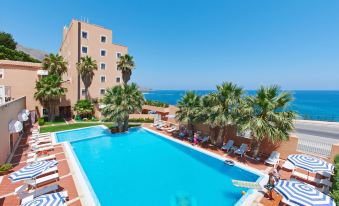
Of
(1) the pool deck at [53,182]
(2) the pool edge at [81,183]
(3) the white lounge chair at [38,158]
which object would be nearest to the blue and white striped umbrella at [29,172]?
(1) the pool deck at [53,182]

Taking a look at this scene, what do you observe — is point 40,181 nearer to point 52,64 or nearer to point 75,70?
point 75,70

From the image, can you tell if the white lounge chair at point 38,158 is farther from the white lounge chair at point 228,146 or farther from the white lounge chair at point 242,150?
the white lounge chair at point 242,150

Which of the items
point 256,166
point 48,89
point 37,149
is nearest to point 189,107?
point 256,166

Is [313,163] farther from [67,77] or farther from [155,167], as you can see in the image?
[67,77]

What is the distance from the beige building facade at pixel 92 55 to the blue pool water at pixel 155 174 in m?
15.2

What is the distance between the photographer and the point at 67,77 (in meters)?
34.5

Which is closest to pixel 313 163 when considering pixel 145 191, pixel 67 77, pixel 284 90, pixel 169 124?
pixel 284 90

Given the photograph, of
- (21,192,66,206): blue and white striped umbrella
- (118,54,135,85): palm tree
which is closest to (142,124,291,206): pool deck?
(21,192,66,206): blue and white striped umbrella

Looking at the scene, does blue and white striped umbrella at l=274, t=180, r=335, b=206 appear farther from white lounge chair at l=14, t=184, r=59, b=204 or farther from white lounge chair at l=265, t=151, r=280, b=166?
white lounge chair at l=14, t=184, r=59, b=204

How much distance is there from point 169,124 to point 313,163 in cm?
1836

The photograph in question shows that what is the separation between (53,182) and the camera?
1028 cm

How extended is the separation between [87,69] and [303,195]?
107 ft

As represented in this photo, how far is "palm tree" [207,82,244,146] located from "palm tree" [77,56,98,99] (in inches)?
941

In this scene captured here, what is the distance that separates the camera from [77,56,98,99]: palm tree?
30183mm
